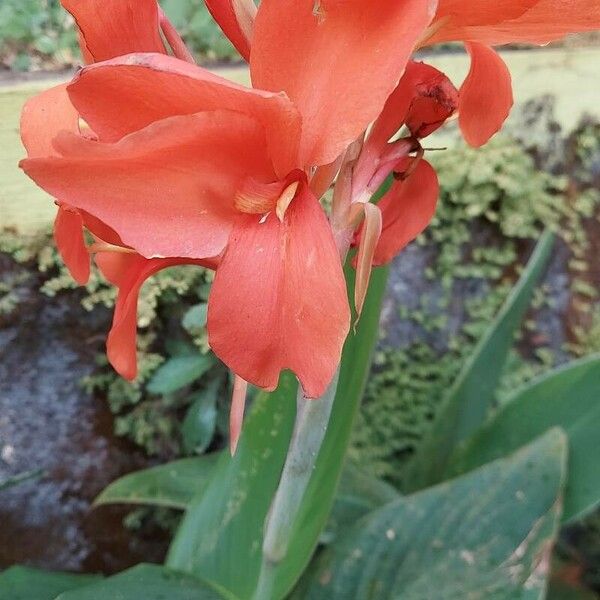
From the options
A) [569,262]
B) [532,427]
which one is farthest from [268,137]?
[569,262]

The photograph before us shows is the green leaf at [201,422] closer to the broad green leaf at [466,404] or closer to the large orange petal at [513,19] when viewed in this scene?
the broad green leaf at [466,404]

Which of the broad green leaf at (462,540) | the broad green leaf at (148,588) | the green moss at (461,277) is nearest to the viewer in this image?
the broad green leaf at (148,588)

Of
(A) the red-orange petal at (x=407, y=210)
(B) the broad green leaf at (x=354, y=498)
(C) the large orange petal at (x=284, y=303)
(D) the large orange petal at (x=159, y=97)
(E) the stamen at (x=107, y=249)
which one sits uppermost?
(D) the large orange petal at (x=159, y=97)

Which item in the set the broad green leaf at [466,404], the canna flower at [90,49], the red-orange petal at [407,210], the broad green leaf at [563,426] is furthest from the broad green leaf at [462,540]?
the canna flower at [90,49]

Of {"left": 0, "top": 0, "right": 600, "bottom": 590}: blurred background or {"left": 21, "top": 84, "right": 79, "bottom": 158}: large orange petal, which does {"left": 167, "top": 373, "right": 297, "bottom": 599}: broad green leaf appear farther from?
{"left": 21, "top": 84, "right": 79, "bottom": 158}: large orange petal

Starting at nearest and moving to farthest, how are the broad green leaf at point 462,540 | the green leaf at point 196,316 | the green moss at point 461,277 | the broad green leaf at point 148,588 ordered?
the broad green leaf at point 148,588
the broad green leaf at point 462,540
the green leaf at point 196,316
the green moss at point 461,277

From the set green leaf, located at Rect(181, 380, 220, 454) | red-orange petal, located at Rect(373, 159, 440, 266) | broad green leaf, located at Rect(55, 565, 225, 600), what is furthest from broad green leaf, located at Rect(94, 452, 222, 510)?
red-orange petal, located at Rect(373, 159, 440, 266)
